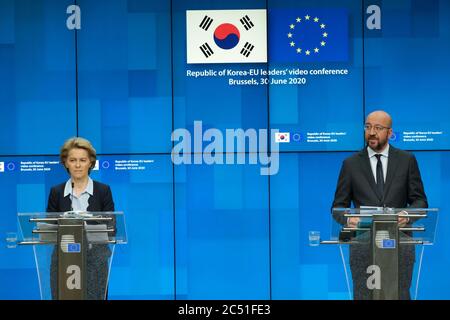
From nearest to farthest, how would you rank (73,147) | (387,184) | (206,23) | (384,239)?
(384,239), (387,184), (73,147), (206,23)

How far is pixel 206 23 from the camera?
7020 mm

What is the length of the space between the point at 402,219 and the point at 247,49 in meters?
3.51

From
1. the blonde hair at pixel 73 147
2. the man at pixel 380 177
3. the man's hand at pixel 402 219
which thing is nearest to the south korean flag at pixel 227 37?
the blonde hair at pixel 73 147

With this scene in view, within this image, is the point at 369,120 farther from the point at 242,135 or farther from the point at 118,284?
the point at 118,284

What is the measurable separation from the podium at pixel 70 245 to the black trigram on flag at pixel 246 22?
345 cm

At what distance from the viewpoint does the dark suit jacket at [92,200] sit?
5.06 metres

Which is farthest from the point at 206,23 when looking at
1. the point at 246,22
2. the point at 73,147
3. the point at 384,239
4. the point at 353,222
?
the point at 384,239

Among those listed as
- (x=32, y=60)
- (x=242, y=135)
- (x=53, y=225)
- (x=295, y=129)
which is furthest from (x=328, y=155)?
(x=53, y=225)

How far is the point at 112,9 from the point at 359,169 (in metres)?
3.24

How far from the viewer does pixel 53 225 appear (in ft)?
13.0

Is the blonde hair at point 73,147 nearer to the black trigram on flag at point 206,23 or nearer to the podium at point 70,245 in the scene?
the podium at point 70,245

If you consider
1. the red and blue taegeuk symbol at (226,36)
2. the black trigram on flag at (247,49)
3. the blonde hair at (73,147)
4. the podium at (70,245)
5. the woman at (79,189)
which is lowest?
the podium at (70,245)

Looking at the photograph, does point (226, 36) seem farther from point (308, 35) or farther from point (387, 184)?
point (387, 184)

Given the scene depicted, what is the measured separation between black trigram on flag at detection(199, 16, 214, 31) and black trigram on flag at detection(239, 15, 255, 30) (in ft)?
0.94
